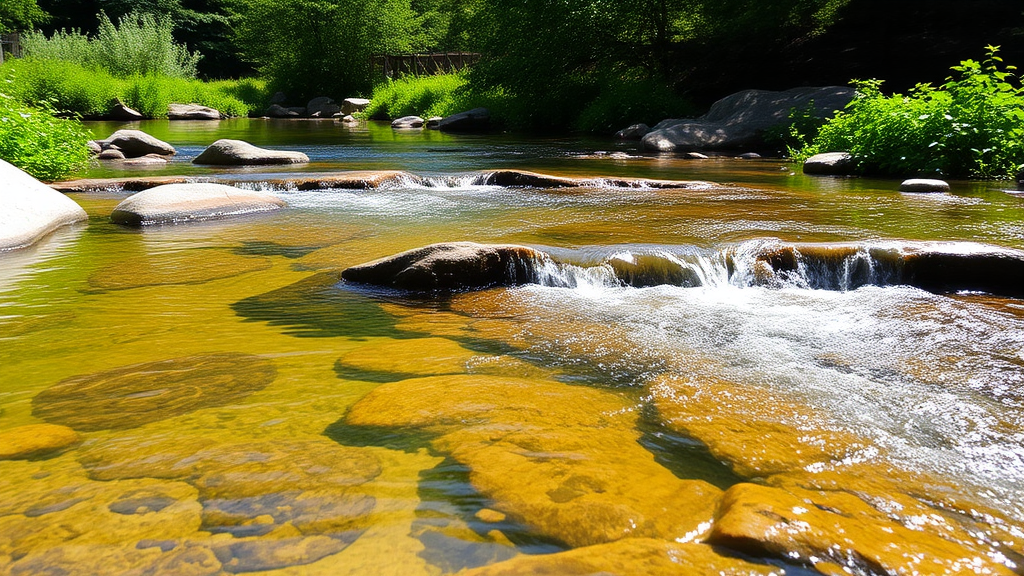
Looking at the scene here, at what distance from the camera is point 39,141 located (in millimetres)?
8453

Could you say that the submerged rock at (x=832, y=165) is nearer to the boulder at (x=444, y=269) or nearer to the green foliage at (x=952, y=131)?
the green foliage at (x=952, y=131)

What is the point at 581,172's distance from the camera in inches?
410

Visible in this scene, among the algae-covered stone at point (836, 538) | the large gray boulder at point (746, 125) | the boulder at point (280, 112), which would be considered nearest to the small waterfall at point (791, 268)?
the algae-covered stone at point (836, 538)

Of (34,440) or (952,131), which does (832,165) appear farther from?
(34,440)

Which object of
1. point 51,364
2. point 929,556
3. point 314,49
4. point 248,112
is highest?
point 314,49

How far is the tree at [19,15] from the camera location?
36.4 meters

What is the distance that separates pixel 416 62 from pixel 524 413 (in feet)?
110

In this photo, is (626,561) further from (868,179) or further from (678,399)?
(868,179)

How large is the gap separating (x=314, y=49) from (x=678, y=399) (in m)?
35.1

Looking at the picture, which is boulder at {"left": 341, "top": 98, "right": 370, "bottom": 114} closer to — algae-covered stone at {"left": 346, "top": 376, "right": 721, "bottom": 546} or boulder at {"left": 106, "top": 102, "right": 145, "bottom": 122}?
boulder at {"left": 106, "top": 102, "right": 145, "bottom": 122}

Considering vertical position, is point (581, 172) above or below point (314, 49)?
below

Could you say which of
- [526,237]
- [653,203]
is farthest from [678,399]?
[653,203]

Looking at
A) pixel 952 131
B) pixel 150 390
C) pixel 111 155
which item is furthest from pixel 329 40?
pixel 150 390

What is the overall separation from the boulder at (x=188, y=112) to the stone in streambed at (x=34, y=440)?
27678 mm
